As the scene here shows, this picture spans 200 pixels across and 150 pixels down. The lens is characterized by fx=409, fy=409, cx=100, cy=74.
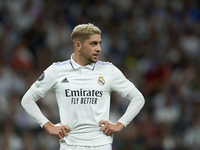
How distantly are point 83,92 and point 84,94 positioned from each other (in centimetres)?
3

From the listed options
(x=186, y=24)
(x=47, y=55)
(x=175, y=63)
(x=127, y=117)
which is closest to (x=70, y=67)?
(x=127, y=117)

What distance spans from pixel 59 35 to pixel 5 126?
3464mm

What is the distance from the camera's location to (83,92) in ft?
16.2

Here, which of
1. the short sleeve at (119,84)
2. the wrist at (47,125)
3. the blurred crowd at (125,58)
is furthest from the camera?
the blurred crowd at (125,58)

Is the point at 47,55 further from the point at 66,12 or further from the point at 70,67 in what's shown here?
the point at 70,67

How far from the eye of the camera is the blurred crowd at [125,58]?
948 cm

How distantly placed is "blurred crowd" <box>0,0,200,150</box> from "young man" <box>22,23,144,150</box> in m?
4.23

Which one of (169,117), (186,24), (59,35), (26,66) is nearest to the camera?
(169,117)

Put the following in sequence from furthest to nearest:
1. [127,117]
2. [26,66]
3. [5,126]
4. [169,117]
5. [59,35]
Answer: [59,35]
[26,66]
[169,117]
[5,126]
[127,117]

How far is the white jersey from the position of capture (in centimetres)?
490

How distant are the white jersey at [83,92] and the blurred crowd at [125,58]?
4.26m

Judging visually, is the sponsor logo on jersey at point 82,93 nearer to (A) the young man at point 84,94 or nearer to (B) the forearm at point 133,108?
(A) the young man at point 84,94

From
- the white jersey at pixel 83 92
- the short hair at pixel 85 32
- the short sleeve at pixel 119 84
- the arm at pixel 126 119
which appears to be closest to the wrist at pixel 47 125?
the white jersey at pixel 83 92

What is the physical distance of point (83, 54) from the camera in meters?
5.05
